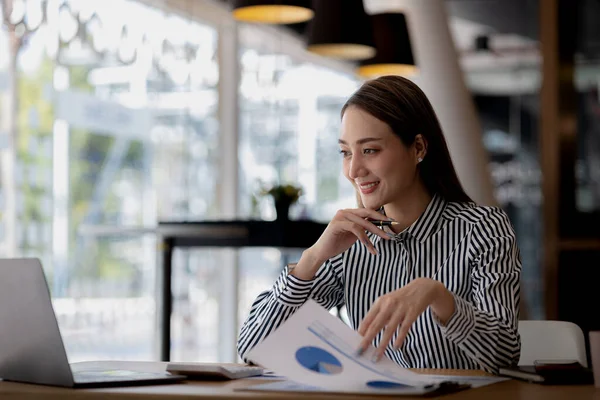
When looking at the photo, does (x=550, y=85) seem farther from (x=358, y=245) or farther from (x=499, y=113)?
(x=499, y=113)

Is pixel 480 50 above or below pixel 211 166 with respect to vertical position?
above

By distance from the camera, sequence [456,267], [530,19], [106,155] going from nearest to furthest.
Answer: [456,267] < [106,155] < [530,19]

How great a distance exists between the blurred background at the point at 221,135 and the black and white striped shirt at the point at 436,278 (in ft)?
5.65

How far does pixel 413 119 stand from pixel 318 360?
3.04 ft

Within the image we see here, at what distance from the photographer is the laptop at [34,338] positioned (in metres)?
1.52

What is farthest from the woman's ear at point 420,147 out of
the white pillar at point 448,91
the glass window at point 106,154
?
the white pillar at point 448,91

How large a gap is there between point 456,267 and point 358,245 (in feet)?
0.89

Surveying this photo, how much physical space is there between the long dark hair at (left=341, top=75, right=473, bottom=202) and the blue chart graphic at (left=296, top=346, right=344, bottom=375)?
865mm

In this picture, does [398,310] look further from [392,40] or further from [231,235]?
[392,40]

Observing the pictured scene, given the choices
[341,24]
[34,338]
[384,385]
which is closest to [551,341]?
[384,385]

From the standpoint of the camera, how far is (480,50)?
8.15 metres

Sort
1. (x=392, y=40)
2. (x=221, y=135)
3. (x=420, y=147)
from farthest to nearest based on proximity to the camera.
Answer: (x=221, y=135)
(x=392, y=40)
(x=420, y=147)

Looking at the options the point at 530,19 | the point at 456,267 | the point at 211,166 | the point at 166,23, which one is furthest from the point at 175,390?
the point at 530,19

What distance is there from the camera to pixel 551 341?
217cm
